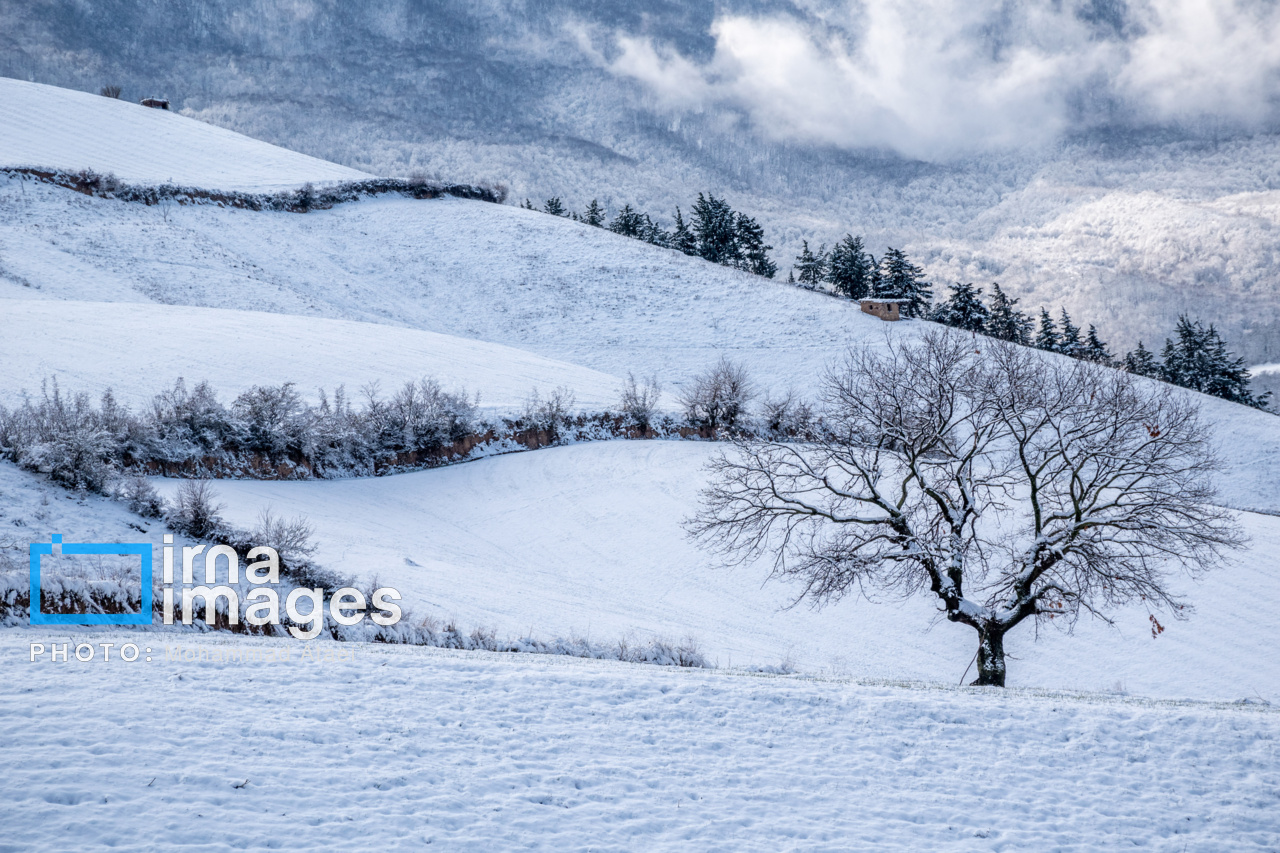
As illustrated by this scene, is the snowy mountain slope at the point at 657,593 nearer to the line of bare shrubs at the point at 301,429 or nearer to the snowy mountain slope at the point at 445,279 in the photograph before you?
the line of bare shrubs at the point at 301,429

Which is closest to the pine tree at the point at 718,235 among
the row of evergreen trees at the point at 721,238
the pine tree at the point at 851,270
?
the row of evergreen trees at the point at 721,238

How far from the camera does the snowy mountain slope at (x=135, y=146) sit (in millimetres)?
64750

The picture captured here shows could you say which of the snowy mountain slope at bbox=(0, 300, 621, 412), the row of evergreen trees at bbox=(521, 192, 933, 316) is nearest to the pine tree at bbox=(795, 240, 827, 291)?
the row of evergreen trees at bbox=(521, 192, 933, 316)

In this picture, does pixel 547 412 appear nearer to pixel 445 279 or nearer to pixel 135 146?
pixel 445 279

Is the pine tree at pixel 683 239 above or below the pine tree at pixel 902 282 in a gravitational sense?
above

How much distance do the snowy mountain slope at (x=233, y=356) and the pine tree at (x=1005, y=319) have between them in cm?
5083

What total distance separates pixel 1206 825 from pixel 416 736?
827 cm

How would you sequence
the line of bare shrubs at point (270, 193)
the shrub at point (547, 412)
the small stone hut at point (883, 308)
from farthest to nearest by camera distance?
the small stone hut at point (883, 308) < the line of bare shrubs at point (270, 193) < the shrub at point (547, 412)

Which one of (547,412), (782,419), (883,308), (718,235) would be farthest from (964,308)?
(547,412)

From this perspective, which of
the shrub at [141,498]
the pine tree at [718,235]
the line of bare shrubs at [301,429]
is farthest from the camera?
the pine tree at [718,235]

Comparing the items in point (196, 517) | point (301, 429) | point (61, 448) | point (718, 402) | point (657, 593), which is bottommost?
point (657, 593)

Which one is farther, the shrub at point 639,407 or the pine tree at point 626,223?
the pine tree at point 626,223

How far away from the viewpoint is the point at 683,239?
3349 inches

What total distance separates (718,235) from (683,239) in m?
4.07
